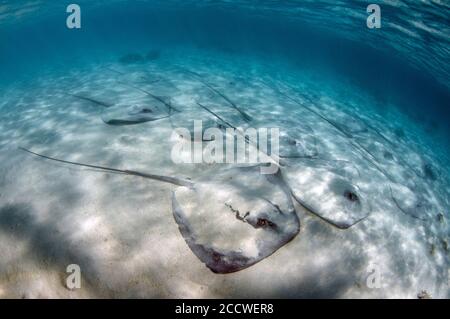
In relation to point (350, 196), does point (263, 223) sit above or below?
above

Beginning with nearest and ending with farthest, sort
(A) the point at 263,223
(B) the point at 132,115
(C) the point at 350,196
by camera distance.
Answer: (A) the point at 263,223
(C) the point at 350,196
(B) the point at 132,115

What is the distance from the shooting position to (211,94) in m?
10.4

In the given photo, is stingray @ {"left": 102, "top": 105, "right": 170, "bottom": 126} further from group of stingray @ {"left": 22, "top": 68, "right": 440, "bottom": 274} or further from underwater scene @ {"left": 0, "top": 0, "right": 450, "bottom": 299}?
group of stingray @ {"left": 22, "top": 68, "right": 440, "bottom": 274}

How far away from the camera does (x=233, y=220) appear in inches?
114

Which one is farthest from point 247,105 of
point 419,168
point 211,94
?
point 419,168

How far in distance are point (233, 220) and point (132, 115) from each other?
4.07 meters

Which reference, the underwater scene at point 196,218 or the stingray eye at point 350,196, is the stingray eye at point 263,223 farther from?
the stingray eye at point 350,196

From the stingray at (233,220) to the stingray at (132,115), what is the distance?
9.33 feet

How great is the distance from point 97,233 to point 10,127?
5.74 m

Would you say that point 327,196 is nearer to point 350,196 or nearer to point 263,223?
point 350,196

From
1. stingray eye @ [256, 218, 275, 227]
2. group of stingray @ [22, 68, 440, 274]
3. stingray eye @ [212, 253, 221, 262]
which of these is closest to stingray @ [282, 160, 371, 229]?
group of stingray @ [22, 68, 440, 274]

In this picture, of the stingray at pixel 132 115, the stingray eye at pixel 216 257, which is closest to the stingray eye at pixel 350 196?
the stingray eye at pixel 216 257

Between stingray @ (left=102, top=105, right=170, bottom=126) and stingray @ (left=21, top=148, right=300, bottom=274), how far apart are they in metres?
2.84

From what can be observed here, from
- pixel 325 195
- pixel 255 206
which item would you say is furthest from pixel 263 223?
pixel 325 195
